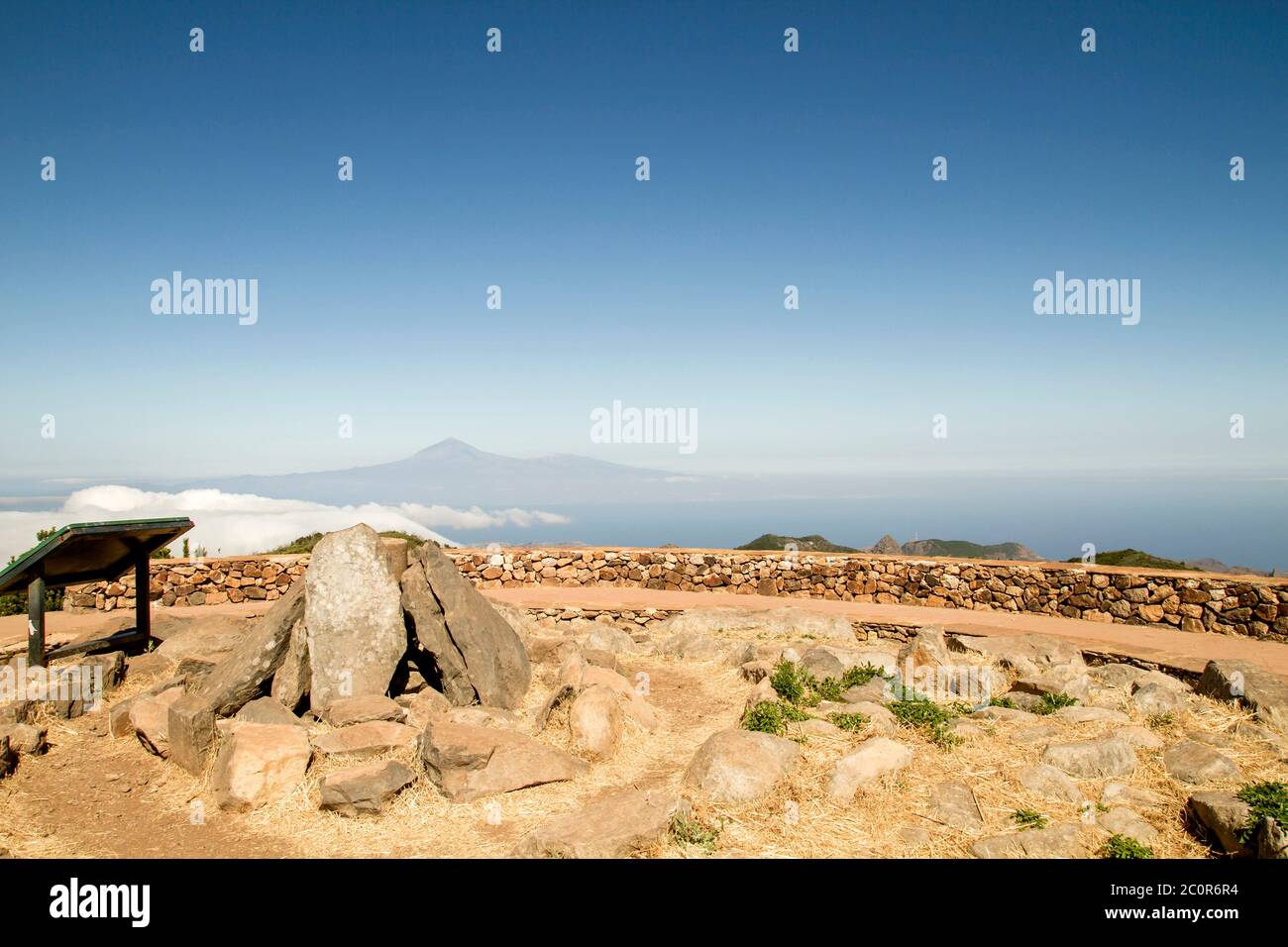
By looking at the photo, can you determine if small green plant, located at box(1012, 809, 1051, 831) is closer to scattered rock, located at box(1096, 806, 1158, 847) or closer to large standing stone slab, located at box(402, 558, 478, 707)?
scattered rock, located at box(1096, 806, 1158, 847)

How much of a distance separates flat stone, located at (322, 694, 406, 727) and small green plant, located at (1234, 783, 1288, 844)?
280 inches

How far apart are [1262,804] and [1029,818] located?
154cm

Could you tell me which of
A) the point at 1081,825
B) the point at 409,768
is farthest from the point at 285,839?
the point at 1081,825

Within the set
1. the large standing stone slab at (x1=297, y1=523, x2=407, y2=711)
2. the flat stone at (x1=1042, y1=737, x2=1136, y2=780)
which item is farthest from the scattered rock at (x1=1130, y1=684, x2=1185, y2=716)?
the large standing stone slab at (x1=297, y1=523, x2=407, y2=711)

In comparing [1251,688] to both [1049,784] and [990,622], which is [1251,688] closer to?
[1049,784]

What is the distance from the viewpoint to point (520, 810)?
270 inches

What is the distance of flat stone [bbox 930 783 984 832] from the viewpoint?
6.27m

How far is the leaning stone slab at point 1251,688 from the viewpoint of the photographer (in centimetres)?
852

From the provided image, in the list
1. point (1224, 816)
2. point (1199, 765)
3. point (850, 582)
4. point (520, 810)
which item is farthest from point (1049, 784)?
point (850, 582)

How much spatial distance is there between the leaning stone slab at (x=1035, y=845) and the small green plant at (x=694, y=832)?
1859 mm

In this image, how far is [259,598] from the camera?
58.2ft
